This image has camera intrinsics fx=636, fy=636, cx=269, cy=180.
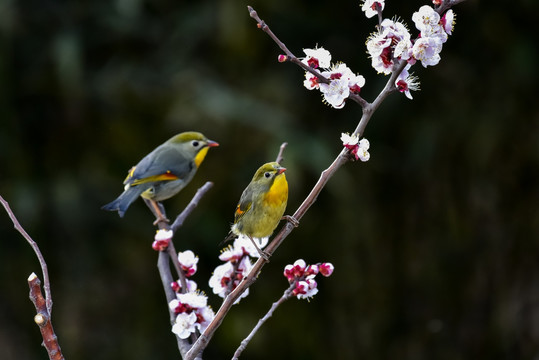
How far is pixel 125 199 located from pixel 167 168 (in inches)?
8.3

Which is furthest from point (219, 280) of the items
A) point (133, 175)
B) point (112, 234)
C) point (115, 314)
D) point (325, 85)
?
point (115, 314)

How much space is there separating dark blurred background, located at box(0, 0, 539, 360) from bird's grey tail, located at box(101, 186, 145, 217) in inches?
54.1

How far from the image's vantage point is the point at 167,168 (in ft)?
6.38

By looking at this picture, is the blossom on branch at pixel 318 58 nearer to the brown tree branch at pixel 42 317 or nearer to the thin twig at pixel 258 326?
the thin twig at pixel 258 326

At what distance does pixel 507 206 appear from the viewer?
10.7 feet

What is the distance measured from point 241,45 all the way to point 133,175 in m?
1.70

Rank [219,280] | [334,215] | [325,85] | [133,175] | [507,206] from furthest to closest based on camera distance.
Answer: [334,215] → [507,206] → [133,175] → [219,280] → [325,85]

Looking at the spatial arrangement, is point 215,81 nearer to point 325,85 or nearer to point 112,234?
point 112,234

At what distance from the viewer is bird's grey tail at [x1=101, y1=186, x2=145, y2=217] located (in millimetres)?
1678

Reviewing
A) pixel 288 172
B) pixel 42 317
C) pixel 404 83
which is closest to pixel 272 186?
pixel 404 83

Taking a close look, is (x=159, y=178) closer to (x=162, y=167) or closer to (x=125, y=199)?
(x=162, y=167)

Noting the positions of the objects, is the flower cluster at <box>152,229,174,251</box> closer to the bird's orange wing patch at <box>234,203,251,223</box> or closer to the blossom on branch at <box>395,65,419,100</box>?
the bird's orange wing patch at <box>234,203,251,223</box>

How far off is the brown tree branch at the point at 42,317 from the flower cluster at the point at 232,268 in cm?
35

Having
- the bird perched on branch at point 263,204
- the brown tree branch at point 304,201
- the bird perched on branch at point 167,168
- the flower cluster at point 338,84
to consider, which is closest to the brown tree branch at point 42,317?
the brown tree branch at point 304,201
